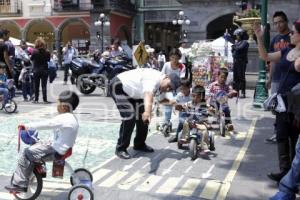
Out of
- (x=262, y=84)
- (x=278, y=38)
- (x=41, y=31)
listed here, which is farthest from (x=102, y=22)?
(x=278, y=38)

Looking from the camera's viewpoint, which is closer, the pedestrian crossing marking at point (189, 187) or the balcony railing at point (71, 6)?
the pedestrian crossing marking at point (189, 187)

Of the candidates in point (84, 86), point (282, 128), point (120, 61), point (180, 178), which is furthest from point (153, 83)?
point (84, 86)

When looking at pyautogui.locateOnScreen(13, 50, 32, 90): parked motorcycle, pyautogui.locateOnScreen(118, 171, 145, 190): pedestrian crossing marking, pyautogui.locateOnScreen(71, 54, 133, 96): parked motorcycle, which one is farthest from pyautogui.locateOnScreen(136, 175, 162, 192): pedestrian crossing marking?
pyautogui.locateOnScreen(13, 50, 32, 90): parked motorcycle

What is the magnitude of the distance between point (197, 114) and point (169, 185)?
1822mm

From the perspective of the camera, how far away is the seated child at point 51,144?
4.62m

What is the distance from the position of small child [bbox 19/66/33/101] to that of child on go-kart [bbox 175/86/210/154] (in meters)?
6.74

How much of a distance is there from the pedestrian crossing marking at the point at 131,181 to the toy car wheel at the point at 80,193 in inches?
29.5

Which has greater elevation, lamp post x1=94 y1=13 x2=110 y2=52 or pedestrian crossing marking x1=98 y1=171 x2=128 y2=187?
lamp post x1=94 y1=13 x2=110 y2=52

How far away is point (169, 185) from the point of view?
543 cm

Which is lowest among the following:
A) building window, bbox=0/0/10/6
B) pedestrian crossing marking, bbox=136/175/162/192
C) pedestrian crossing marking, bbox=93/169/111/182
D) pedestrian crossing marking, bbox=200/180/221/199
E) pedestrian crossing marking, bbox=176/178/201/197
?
pedestrian crossing marking, bbox=136/175/162/192

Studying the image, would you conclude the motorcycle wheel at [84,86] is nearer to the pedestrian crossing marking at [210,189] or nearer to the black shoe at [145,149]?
the black shoe at [145,149]

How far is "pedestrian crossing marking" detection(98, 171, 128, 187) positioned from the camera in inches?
213

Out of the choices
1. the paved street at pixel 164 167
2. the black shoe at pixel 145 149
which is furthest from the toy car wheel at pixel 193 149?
the black shoe at pixel 145 149

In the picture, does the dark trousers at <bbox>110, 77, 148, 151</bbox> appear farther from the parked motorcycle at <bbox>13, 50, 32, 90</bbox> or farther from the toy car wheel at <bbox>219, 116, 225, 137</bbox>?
the parked motorcycle at <bbox>13, 50, 32, 90</bbox>
